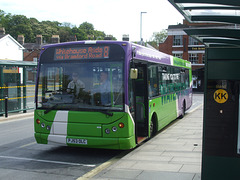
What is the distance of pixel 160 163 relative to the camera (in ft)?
23.0

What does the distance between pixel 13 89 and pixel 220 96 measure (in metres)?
14.9

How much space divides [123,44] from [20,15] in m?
114

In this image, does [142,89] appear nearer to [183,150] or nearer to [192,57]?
[183,150]

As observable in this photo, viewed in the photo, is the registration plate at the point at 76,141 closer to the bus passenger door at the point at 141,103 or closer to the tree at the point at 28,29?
Result: the bus passenger door at the point at 141,103

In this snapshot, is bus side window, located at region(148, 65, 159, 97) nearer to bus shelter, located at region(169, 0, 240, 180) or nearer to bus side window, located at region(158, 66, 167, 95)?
bus side window, located at region(158, 66, 167, 95)

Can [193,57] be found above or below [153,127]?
above

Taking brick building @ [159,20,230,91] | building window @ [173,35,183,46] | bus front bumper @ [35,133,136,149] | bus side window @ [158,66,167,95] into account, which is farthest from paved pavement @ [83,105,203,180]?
building window @ [173,35,183,46]

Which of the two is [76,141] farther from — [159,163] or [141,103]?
[141,103]

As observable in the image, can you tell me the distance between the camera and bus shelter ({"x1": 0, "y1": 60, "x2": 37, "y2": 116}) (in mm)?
16609

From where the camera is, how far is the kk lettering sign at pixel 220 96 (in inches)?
177

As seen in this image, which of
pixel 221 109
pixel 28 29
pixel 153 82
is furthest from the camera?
pixel 28 29

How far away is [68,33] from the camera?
115 metres

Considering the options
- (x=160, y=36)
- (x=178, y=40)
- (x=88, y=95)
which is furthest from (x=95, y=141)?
(x=160, y=36)

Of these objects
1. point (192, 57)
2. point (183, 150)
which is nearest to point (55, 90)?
point (183, 150)
